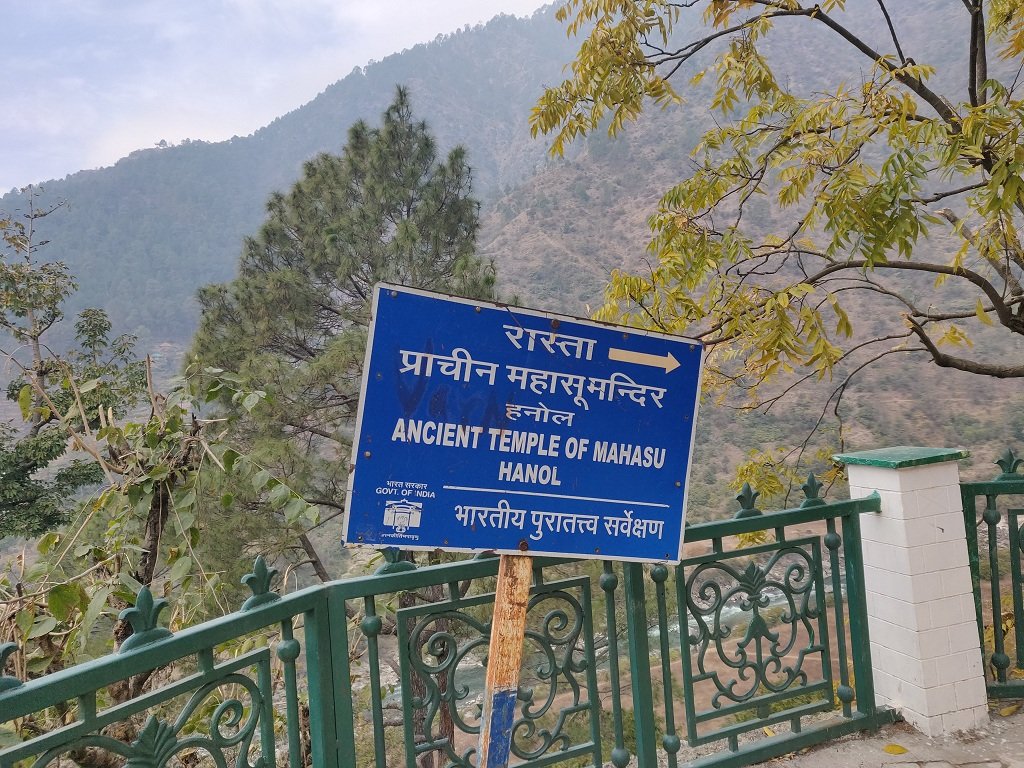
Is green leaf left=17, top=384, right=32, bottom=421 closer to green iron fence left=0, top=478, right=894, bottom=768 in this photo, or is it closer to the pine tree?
green iron fence left=0, top=478, right=894, bottom=768

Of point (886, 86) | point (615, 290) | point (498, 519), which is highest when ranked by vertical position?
point (886, 86)

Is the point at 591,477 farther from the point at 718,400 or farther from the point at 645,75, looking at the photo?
the point at 718,400

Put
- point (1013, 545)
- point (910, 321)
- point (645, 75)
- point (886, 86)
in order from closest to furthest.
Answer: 1. point (1013, 545)
2. point (886, 86)
3. point (910, 321)
4. point (645, 75)

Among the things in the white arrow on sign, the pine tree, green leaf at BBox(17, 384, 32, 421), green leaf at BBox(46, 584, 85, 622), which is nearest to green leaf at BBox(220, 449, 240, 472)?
green leaf at BBox(46, 584, 85, 622)

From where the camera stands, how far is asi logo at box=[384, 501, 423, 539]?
1366 millimetres

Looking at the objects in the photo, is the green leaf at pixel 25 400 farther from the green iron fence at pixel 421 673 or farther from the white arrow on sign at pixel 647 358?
the white arrow on sign at pixel 647 358

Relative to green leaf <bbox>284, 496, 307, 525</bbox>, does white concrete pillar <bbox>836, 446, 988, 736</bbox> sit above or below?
below

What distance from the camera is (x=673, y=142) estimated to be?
49.1 meters

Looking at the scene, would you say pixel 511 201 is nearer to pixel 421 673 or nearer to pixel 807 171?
pixel 807 171

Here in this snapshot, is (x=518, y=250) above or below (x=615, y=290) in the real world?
above

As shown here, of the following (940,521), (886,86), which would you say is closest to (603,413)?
(940,521)

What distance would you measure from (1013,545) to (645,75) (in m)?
2.98

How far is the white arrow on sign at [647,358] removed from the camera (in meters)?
1.59

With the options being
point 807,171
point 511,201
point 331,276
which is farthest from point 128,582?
point 511,201
